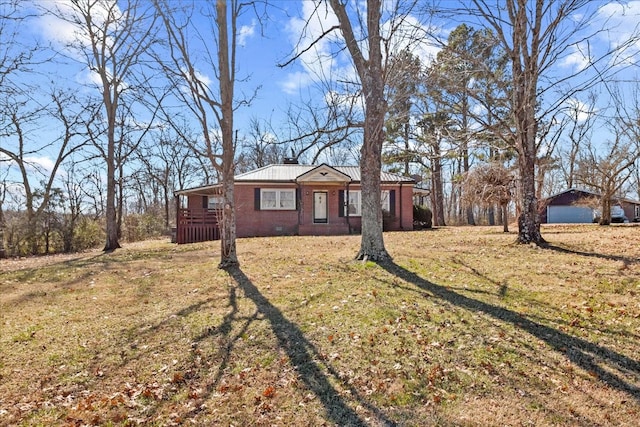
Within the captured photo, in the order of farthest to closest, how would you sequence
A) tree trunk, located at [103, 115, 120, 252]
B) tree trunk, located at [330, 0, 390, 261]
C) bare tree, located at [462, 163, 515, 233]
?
bare tree, located at [462, 163, 515, 233] < tree trunk, located at [103, 115, 120, 252] < tree trunk, located at [330, 0, 390, 261]

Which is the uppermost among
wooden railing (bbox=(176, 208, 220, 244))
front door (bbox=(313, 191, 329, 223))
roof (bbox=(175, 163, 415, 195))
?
roof (bbox=(175, 163, 415, 195))

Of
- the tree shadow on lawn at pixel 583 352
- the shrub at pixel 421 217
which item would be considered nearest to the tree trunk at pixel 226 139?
the tree shadow on lawn at pixel 583 352

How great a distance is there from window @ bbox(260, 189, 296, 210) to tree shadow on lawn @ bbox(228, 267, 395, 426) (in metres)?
12.6

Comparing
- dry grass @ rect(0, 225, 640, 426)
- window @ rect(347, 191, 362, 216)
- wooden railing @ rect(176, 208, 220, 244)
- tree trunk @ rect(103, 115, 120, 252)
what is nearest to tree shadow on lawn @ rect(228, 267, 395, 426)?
dry grass @ rect(0, 225, 640, 426)

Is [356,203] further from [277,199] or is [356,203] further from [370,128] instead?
[370,128]

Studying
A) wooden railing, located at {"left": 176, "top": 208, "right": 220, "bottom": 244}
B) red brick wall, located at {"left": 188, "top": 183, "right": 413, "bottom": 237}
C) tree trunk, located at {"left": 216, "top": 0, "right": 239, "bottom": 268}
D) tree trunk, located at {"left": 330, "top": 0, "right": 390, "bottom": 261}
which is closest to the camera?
tree trunk, located at {"left": 330, "top": 0, "right": 390, "bottom": 261}

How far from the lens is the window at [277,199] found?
18.2m

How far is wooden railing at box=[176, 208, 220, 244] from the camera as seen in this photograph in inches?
656

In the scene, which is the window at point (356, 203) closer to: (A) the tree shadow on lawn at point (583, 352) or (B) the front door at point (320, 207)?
(B) the front door at point (320, 207)

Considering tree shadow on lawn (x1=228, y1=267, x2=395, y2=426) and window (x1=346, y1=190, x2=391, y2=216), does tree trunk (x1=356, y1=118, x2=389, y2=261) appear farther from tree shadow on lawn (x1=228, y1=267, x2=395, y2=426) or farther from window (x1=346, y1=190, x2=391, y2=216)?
window (x1=346, y1=190, x2=391, y2=216)

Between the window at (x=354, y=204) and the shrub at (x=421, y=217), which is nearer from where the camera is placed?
the window at (x=354, y=204)

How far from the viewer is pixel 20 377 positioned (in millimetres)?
3736

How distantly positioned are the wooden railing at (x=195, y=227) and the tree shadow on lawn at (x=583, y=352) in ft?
43.3

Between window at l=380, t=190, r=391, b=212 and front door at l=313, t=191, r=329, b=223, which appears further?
window at l=380, t=190, r=391, b=212
